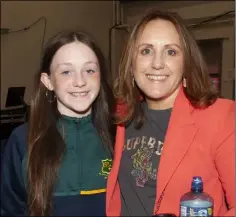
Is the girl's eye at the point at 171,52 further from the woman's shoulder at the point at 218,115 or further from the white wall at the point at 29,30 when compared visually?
the white wall at the point at 29,30

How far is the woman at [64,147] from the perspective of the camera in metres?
1.57

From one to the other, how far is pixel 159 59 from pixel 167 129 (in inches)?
10.1

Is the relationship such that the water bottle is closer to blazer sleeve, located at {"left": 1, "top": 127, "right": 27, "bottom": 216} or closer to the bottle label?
the bottle label

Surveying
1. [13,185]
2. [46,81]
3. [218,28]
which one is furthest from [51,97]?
[218,28]

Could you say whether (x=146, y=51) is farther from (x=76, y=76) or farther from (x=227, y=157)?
(x=227, y=157)

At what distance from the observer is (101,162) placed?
1.62 m

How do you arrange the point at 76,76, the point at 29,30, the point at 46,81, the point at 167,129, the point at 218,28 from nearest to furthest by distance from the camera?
the point at 167,129 → the point at 76,76 → the point at 46,81 → the point at 29,30 → the point at 218,28

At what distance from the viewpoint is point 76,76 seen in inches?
62.9

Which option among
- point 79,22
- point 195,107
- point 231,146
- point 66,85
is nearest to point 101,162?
point 66,85

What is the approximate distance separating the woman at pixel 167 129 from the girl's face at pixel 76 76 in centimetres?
13

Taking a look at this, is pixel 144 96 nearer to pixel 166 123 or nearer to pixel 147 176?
pixel 166 123

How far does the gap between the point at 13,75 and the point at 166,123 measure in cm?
318

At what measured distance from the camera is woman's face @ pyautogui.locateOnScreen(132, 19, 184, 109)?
1.47 meters

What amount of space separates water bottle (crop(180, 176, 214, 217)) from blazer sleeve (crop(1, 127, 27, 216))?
659mm
